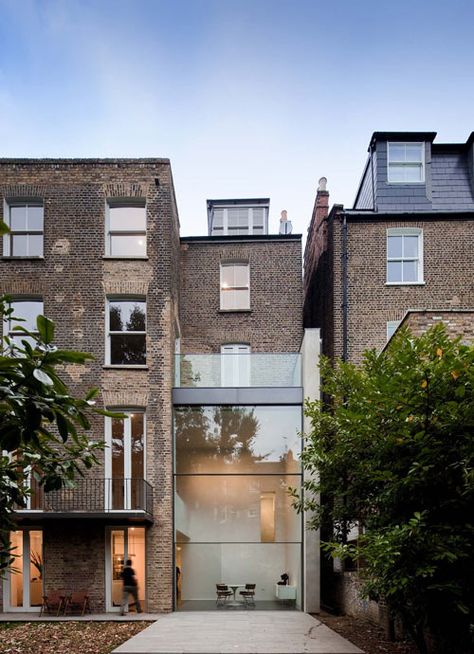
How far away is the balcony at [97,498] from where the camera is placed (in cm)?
1448

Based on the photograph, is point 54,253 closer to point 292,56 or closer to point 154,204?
point 154,204

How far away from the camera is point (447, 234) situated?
1736 cm

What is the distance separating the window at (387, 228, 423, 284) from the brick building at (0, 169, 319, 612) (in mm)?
4070

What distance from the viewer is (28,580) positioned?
48.2 feet

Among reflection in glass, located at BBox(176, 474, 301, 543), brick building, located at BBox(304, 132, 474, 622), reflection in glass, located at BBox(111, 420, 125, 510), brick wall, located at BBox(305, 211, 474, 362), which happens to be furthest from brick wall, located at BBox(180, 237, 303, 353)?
reflection in glass, located at BBox(176, 474, 301, 543)

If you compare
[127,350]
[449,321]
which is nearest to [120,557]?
[127,350]

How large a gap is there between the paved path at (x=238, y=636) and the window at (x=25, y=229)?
427 inches

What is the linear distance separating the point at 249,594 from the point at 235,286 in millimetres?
10204

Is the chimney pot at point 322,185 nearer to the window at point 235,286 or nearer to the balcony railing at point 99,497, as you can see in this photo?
the window at point 235,286

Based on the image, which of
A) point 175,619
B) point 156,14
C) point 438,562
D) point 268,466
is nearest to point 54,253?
point 156,14

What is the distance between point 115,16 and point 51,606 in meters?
16.6

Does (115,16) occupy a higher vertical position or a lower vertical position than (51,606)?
higher

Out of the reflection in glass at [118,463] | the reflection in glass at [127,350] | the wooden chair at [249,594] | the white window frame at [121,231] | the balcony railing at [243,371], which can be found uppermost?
the white window frame at [121,231]

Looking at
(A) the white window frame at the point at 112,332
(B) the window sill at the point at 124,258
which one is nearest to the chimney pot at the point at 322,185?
(B) the window sill at the point at 124,258
